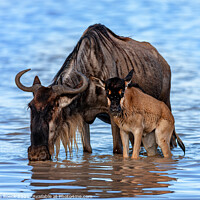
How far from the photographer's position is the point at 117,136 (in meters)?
11.6

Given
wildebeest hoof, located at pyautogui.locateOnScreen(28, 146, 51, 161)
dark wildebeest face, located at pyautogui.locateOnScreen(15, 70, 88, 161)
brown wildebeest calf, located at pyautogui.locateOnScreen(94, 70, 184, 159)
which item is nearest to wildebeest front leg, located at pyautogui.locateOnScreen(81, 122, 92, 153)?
dark wildebeest face, located at pyautogui.locateOnScreen(15, 70, 88, 161)

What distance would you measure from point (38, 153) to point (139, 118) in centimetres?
170

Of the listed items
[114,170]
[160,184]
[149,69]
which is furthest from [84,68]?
[160,184]

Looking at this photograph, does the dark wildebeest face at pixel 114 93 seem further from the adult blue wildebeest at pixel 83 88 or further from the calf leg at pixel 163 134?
the calf leg at pixel 163 134

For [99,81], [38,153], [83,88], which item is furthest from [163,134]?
[38,153]

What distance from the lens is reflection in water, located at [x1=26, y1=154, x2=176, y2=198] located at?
726 cm

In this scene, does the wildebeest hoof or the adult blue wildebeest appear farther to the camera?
the adult blue wildebeest

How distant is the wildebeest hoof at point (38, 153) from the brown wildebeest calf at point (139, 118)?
1.23 metres

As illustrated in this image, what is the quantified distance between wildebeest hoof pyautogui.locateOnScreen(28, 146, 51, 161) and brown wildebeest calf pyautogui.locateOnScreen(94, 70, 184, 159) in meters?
1.23

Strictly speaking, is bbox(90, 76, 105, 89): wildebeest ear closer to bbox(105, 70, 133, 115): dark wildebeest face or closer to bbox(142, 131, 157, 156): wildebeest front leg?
bbox(105, 70, 133, 115): dark wildebeest face

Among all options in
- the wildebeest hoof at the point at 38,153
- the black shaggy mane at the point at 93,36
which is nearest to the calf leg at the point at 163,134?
the wildebeest hoof at the point at 38,153

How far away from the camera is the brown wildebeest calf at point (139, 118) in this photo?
1009cm

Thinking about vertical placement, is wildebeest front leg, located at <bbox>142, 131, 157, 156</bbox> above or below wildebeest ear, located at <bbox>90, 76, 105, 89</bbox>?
below

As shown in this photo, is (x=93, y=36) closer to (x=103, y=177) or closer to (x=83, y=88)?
(x=83, y=88)
